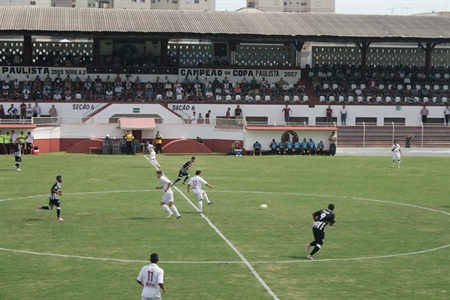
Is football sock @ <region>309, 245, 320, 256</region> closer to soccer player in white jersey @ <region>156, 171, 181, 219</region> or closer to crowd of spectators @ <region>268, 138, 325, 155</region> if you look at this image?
soccer player in white jersey @ <region>156, 171, 181, 219</region>

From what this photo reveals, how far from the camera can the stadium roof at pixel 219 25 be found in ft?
229

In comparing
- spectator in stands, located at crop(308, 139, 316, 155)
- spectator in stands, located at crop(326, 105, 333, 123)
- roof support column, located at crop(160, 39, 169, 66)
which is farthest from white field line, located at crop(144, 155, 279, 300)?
roof support column, located at crop(160, 39, 169, 66)

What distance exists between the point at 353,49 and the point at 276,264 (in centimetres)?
5733

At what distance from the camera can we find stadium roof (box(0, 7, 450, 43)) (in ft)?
229

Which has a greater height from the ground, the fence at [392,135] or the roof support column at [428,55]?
the roof support column at [428,55]

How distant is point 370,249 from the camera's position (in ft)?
88.6

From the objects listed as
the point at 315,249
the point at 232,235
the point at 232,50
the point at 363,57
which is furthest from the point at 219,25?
the point at 315,249

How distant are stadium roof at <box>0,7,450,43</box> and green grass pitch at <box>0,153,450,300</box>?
22858mm

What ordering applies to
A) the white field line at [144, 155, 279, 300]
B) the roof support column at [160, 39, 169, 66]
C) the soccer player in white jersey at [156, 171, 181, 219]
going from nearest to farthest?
the white field line at [144, 155, 279, 300], the soccer player in white jersey at [156, 171, 181, 219], the roof support column at [160, 39, 169, 66]

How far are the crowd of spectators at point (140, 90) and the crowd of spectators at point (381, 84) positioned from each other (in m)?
2.90

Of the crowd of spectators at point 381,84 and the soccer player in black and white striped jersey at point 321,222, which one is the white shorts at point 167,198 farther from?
the crowd of spectators at point 381,84

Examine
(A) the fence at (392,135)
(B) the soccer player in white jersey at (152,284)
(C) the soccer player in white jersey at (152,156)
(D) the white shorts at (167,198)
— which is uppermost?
(A) the fence at (392,135)

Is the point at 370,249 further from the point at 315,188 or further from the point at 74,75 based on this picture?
the point at 74,75

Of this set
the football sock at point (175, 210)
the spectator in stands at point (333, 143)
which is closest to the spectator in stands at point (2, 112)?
the spectator in stands at point (333, 143)
